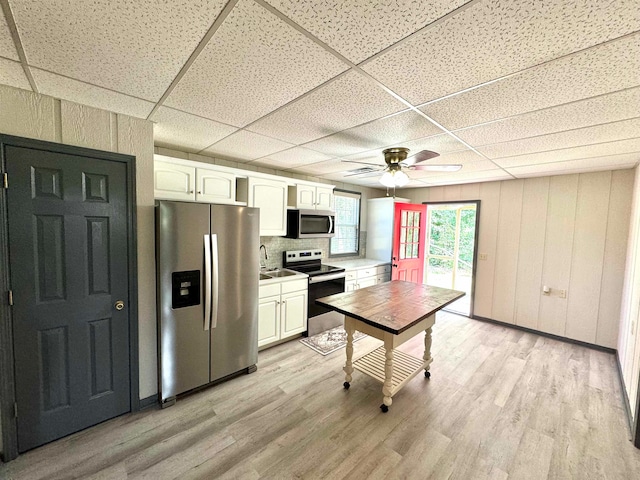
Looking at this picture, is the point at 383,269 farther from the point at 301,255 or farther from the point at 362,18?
the point at 362,18

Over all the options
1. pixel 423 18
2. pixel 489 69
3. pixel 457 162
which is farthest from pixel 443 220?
pixel 423 18

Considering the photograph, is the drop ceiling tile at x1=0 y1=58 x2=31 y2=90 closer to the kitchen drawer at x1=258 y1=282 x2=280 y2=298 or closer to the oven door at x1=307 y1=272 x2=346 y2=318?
the kitchen drawer at x1=258 y1=282 x2=280 y2=298

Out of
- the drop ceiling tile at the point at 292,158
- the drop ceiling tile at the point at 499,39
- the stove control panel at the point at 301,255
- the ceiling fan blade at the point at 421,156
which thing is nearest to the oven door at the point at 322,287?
the stove control panel at the point at 301,255

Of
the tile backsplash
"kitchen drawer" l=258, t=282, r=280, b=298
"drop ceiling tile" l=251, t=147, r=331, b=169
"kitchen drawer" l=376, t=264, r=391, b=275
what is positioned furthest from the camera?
"kitchen drawer" l=376, t=264, r=391, b=275

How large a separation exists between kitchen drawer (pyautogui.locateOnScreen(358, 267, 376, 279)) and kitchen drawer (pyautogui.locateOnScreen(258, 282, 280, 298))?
1.63 meters

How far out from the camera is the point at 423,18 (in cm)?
97

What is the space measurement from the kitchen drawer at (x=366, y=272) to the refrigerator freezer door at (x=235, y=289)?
2.10 metres

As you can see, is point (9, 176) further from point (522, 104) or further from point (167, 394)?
point (522, 104)

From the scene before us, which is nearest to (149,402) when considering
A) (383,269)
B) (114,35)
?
(114,35)

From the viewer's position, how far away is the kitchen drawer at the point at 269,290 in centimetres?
309

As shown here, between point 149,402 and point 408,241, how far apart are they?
4.39m

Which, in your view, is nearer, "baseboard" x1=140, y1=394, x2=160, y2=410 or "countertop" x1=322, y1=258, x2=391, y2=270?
"baseboard" x1=140, y1=394, x2=160, y2=410

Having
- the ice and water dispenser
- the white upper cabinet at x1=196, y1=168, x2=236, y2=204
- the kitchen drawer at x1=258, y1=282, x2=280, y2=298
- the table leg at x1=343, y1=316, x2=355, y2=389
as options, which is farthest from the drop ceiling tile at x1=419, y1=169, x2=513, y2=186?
the ice and water dispenser

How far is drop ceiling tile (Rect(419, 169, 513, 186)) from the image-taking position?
3680mm
